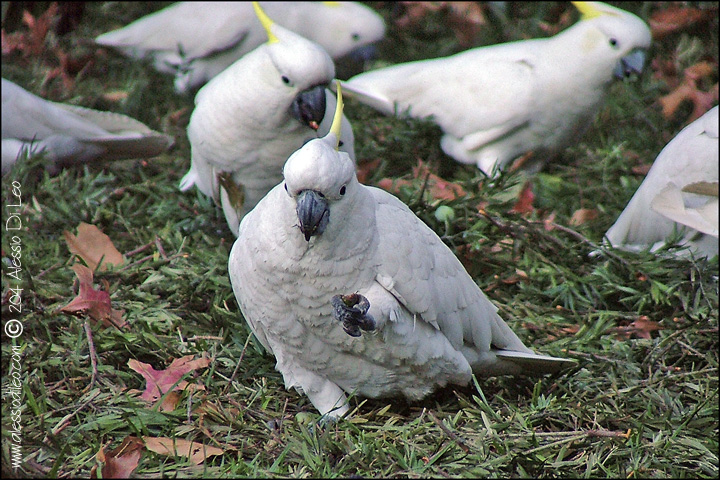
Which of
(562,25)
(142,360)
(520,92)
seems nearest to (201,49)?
(520,92)

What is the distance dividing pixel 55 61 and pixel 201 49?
2.86 ft

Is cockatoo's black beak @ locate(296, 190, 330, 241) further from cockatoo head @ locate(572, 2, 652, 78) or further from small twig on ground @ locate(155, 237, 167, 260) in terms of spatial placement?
cockatoo head @ locate(572, 2, 652, 78)

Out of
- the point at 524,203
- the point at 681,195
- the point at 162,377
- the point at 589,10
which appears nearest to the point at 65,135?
the point at 162,377

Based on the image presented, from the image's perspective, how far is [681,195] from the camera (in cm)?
243

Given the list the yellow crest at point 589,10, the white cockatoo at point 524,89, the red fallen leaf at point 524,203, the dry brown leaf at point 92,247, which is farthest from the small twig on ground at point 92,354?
the yellow crest at point 589,10

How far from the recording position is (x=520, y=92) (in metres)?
→ 3.11

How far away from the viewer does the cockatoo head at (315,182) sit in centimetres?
148

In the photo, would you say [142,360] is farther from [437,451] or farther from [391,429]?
[437,451]

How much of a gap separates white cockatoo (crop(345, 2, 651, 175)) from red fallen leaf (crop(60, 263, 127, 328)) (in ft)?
5.35

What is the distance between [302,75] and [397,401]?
1.08 m

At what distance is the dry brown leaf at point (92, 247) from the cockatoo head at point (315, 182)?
117cm

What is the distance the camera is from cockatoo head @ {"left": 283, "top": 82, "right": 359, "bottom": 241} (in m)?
1.48

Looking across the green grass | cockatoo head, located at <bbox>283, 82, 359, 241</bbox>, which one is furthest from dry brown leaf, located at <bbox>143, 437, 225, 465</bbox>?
cockatoo head, located at <bbox>283, 82, 359, 241</bbox>

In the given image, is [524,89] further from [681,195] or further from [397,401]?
[397,401]
